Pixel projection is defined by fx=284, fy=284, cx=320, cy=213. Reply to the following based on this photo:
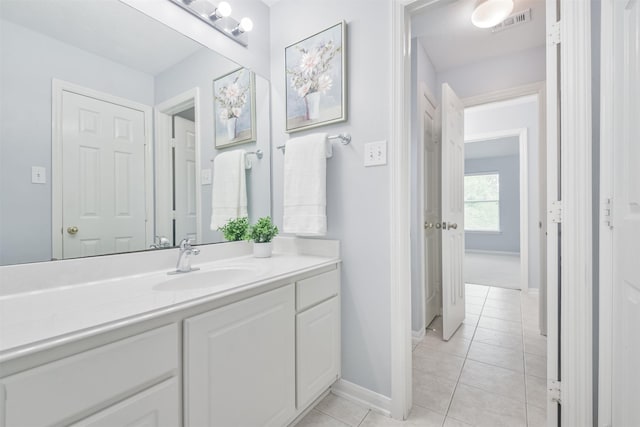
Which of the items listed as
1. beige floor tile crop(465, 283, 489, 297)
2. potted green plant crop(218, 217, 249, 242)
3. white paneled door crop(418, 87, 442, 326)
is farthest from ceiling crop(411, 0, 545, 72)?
beige floor tile crop(465, 283, 489, 297)

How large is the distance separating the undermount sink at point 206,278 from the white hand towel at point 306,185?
40 cm

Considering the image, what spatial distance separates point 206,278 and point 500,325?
8.35 ft

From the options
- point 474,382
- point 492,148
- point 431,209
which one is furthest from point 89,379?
point 492,148

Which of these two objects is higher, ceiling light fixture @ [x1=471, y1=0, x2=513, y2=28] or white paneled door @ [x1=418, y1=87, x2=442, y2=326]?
ceiling light fixture @ [x1=471, y1=0, x2=513, y2=28]

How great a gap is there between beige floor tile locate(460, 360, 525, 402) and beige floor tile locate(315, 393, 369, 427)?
0.69 meters

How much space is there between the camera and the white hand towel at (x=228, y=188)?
5.45 feet

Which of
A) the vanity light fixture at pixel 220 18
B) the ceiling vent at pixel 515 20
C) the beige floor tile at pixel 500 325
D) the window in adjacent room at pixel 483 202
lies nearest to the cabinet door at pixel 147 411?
the vanity light fixture at pixel 220 18

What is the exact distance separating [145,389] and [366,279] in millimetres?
1045

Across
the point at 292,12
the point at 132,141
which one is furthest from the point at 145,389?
the point at 292,12

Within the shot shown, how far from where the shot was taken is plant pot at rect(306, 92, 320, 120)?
1.66m

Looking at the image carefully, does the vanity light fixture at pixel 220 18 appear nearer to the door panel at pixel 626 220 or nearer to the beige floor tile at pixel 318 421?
the door panel at pixel 626 220

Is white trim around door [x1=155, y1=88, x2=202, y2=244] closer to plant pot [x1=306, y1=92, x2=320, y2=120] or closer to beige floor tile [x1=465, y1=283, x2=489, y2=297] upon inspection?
plant pot [x1=306, y1=92, x2=320, y2=120]

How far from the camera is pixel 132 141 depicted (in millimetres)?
1255

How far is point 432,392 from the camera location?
63.6 inches
